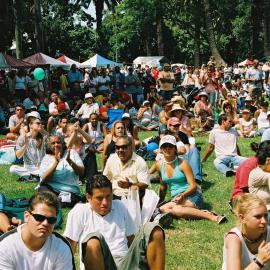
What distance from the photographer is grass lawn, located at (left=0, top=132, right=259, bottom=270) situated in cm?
595

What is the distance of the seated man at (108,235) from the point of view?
4406 millimetres

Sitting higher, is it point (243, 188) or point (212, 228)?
point (243, 188)

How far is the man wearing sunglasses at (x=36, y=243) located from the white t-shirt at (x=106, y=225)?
0.88m

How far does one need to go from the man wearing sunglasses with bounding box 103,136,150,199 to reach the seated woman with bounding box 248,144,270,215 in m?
1.32

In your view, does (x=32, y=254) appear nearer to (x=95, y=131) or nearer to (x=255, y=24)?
(x=95, y=131)

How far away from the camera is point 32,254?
384 cm

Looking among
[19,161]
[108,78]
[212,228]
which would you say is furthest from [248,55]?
[212,228]

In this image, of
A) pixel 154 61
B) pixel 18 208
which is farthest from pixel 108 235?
pixel 154 61

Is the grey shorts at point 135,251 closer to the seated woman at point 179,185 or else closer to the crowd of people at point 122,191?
the crowd of people at point 122,191

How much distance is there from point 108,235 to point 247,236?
1352 millimetres

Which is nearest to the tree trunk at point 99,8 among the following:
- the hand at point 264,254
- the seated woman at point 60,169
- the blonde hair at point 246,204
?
the seated woman at point 60,169

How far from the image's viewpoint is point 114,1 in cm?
6003

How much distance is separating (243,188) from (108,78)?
1852 cm

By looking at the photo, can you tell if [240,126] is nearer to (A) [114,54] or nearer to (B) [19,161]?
(B) [19,161]
